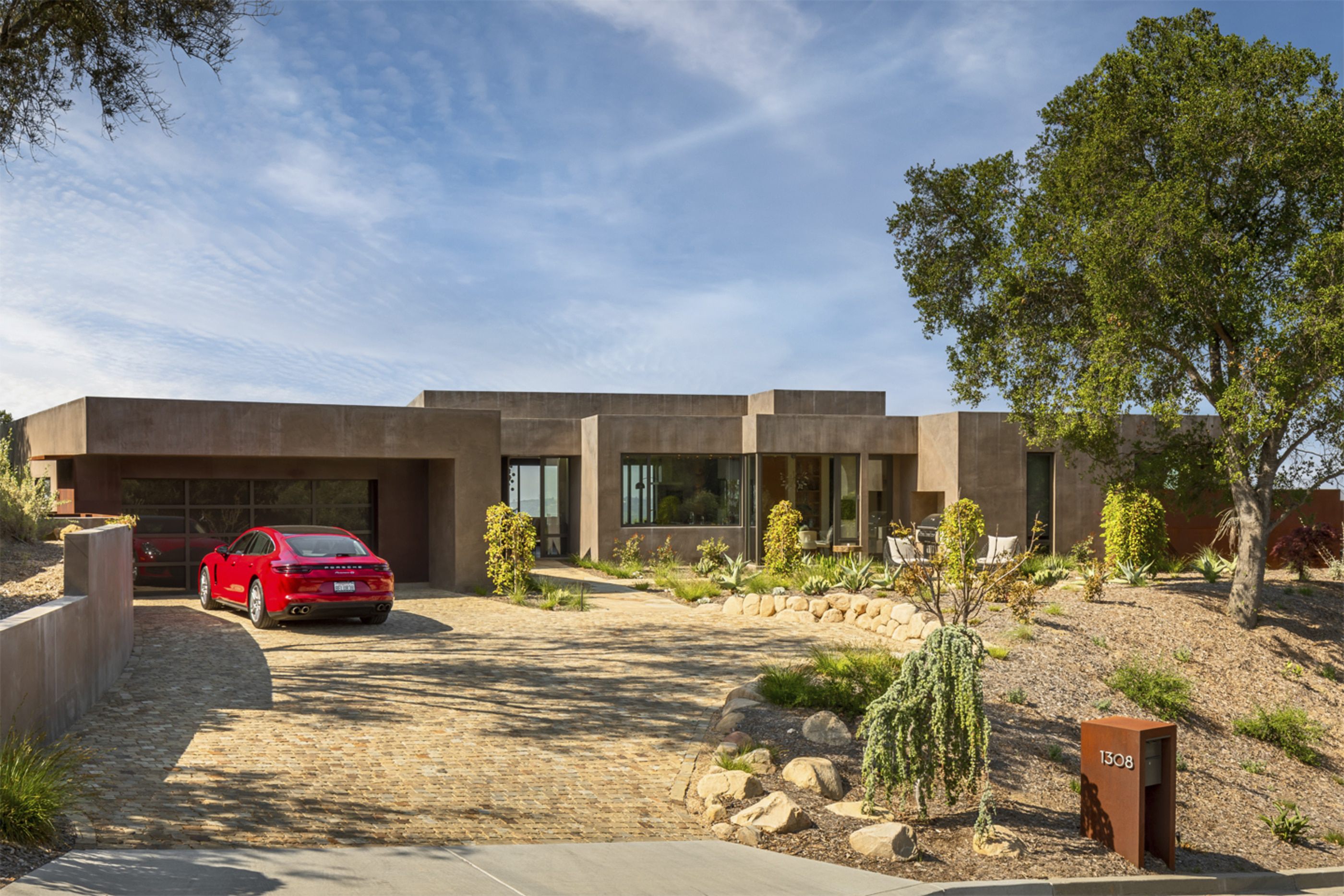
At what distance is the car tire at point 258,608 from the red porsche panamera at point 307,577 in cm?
1

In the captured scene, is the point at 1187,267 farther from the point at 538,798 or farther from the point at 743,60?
the point at 538,798

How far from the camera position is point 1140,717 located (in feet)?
40.5

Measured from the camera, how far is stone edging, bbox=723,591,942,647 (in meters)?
14.8

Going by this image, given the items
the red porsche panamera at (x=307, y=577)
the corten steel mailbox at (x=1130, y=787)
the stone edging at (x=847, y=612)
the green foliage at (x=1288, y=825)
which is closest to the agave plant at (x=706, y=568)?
the stone edging at (x=847, y=612)

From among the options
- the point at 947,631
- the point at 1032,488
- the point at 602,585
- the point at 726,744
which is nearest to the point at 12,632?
the point at 726,744

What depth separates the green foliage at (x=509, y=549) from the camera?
62.2 feet

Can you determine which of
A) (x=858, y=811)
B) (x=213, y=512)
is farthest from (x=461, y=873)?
(x=213, y=512)

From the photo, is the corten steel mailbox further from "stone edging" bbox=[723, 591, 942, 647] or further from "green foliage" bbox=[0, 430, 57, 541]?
"green foliage" bbox=[0, 430, 57, 541]

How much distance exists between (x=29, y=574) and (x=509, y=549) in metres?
8.08

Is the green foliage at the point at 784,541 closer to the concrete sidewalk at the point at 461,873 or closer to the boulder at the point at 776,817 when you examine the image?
the boulder at the point at 776,817

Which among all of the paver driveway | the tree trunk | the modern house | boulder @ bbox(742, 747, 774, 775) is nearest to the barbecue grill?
the modern house

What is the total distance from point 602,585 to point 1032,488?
12.5 metres

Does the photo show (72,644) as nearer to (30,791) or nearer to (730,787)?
(30,791)

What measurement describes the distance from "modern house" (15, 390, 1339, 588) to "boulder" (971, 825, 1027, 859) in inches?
553
